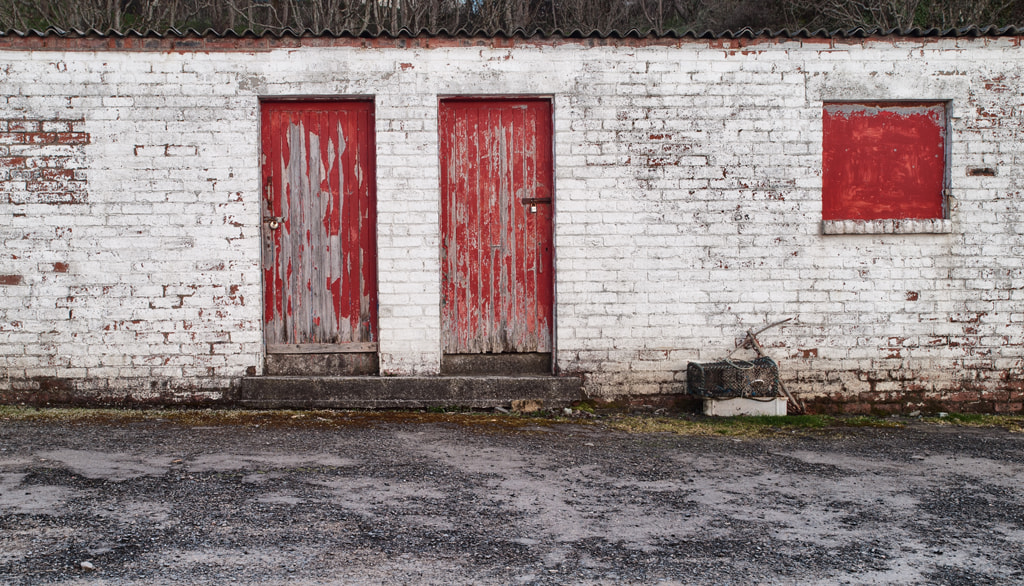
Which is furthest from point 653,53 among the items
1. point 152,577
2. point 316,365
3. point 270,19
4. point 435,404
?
point 270,19

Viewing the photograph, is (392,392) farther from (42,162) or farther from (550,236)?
(42,162)

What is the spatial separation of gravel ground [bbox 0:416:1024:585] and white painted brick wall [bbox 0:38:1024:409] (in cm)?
101

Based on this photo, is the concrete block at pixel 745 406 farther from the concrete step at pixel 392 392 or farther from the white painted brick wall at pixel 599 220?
the concrete step at pixel 392 392

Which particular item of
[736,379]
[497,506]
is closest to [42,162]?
[497,506]

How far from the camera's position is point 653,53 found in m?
6.85

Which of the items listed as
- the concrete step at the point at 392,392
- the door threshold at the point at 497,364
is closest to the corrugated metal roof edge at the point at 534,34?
the door threshold at the point at 497,364

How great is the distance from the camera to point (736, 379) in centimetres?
654

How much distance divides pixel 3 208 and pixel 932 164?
26.2 ft

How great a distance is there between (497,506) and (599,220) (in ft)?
11.0

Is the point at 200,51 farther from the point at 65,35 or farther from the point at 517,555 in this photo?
the point at 517,555

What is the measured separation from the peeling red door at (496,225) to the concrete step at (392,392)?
1.21 ft

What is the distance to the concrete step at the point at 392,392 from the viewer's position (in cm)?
675

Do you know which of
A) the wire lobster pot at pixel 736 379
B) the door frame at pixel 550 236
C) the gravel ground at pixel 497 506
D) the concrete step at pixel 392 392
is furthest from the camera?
the door frame at pixel 550 236

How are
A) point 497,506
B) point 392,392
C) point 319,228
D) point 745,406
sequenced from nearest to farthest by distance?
point 497,506
point 745,406
point 392,392
point 319,228
